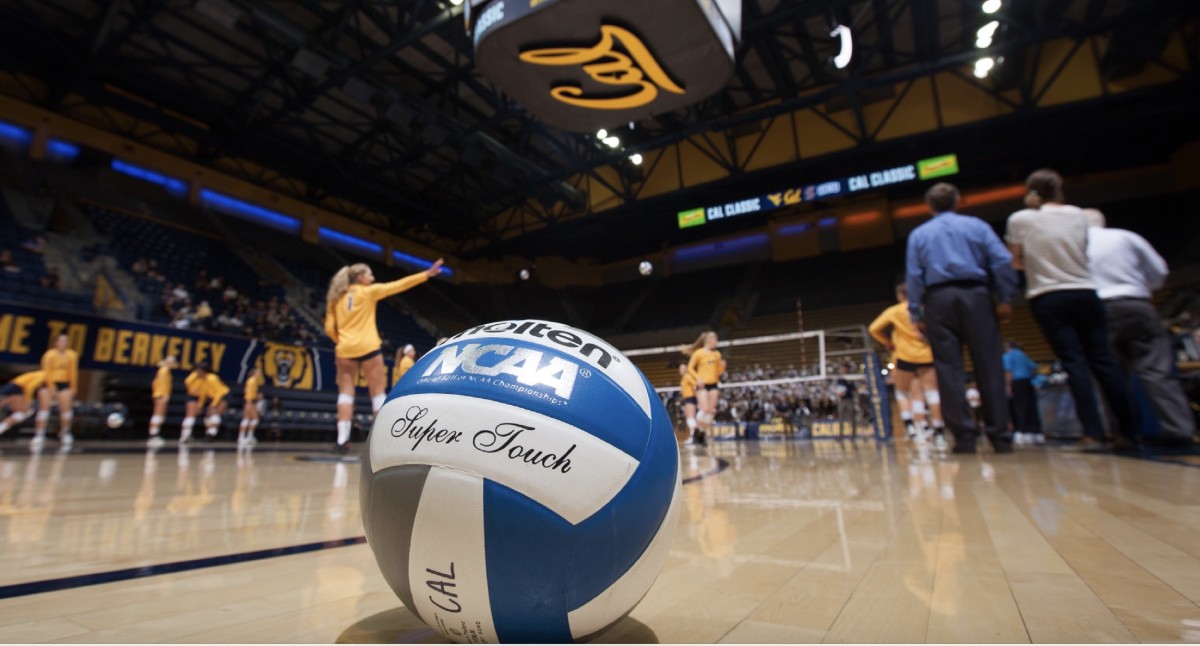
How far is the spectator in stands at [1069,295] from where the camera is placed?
3.76m

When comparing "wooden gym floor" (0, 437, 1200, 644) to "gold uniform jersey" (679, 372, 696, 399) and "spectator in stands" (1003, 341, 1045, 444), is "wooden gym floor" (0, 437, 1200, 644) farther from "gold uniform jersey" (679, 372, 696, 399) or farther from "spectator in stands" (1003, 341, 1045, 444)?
"gold uniform jersey" (679, 372, 696, 399)

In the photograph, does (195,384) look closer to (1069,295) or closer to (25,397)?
(25,397)

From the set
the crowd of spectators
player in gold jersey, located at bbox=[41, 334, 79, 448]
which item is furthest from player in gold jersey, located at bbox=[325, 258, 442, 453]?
the crowd of spectators

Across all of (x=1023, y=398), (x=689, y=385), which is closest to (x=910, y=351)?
(x=1023, y=398)

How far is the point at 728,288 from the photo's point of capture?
2303cm

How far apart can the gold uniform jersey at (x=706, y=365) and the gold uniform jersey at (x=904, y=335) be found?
2952mm

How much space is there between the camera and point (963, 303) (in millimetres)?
3836

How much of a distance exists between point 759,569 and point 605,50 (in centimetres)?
627

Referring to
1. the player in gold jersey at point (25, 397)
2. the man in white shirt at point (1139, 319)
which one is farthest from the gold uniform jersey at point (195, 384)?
the man in white shirt at point (1139, 319)

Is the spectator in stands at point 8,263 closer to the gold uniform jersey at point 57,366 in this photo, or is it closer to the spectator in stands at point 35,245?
the spectator in stands at point 35,245

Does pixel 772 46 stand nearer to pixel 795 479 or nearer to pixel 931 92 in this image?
pixel 931 92

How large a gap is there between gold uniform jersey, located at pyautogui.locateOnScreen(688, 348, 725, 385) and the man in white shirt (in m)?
5.01

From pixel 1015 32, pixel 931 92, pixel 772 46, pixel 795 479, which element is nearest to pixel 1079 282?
pixel 795 479

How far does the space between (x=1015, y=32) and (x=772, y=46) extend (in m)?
4.48
